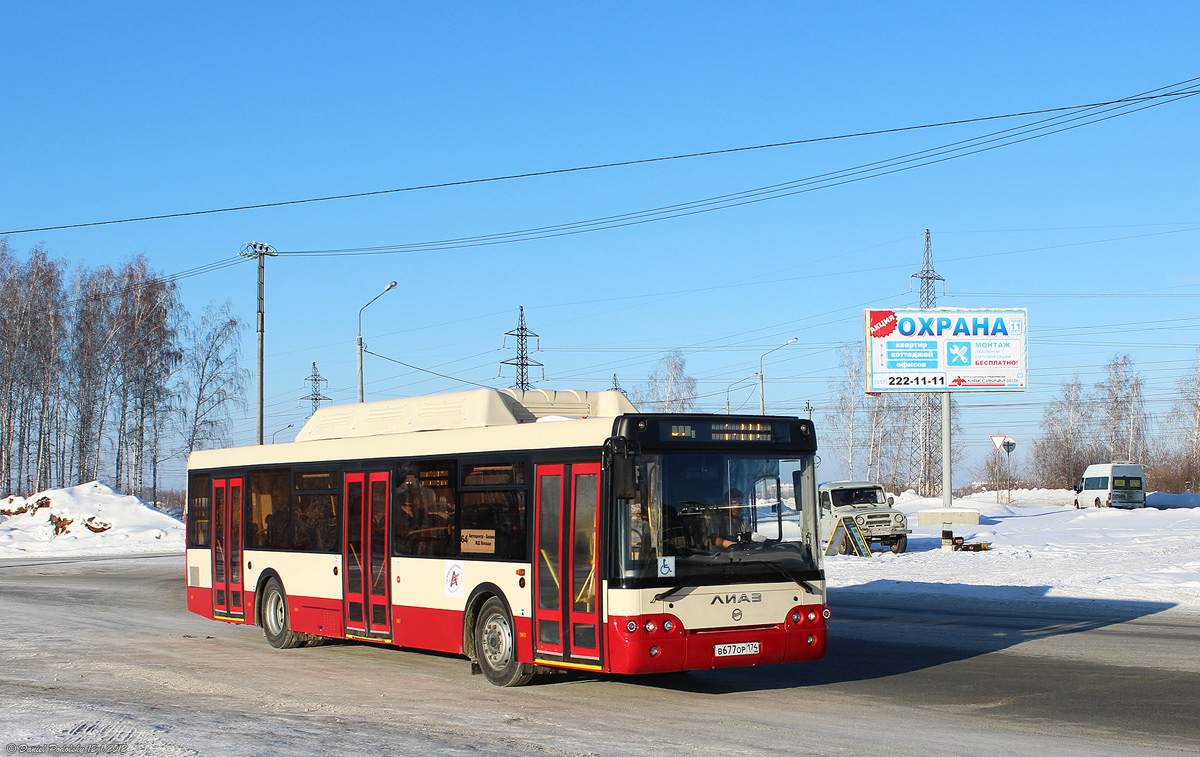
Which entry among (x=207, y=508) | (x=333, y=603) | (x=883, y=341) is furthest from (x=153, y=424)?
(x=333, y=603)

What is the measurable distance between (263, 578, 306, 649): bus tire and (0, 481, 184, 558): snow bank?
2890cm

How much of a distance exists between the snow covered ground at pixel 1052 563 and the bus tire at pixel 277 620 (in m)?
11.5

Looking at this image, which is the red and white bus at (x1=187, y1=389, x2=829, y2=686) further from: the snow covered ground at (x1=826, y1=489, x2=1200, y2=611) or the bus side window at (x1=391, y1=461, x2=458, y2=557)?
the snow covered ground at (x1=826, y1=489, x2=1200, y2=611)

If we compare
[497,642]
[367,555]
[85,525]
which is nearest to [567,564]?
[497,642]

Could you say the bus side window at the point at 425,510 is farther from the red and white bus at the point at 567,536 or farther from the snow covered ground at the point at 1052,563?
the snow covered ground at the point at 1052,563

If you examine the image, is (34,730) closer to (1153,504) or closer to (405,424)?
(405,424)

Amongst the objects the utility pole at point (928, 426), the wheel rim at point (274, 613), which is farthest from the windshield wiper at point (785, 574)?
the utility pole at point (928, 426)

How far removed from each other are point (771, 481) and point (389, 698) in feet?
13.3

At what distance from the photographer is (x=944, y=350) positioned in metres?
40.9

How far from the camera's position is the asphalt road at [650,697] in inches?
316

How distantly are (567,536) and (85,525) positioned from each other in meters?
41.1

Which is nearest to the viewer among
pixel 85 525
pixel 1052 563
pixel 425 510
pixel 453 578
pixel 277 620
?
pixel 453 578

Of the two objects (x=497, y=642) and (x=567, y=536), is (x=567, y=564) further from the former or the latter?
(x=497, y=642)

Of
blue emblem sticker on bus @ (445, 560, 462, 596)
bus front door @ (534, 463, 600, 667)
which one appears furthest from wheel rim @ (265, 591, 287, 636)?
bus front door @ (534, 463, 600, 667)
